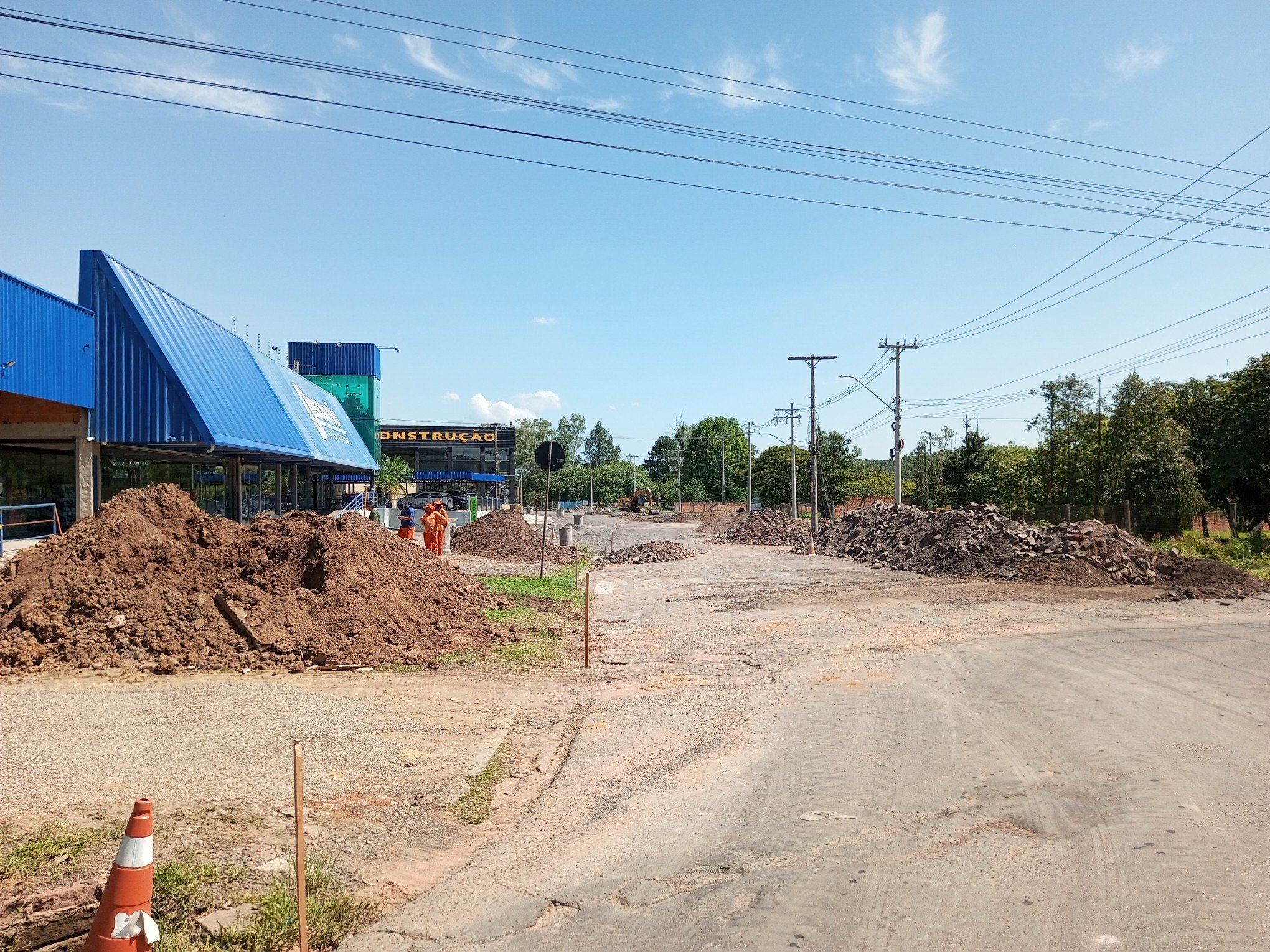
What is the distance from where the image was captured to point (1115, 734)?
25.9 ft

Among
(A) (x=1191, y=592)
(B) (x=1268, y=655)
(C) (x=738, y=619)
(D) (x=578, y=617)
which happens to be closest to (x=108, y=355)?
(D) (x=578, y=617)

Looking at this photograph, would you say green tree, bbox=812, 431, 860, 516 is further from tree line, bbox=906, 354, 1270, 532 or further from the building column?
the building column

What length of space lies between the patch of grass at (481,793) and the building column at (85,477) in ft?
62.4

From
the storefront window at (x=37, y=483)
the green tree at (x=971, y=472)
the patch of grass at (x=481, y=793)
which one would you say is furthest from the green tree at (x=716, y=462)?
the patch of grass at (x=481, y=793)

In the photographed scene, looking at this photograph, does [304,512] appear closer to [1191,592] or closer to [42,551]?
[42,551]

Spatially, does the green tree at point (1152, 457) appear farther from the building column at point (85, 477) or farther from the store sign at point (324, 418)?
the building column at point (85, 477)

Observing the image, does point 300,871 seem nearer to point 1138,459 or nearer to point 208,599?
point 208,599

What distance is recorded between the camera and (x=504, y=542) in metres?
32.3

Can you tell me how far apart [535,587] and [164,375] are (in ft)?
36.2

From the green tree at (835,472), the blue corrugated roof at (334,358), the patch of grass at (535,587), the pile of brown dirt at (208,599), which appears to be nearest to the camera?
the pile of brown dirt at (208,599)

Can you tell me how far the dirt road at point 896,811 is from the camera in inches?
172

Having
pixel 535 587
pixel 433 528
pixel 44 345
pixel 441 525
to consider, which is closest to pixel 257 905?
pixel 535 587

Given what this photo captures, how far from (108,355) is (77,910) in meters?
21.1

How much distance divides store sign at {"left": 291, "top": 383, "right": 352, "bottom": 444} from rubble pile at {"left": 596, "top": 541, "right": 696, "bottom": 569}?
1388 cm
